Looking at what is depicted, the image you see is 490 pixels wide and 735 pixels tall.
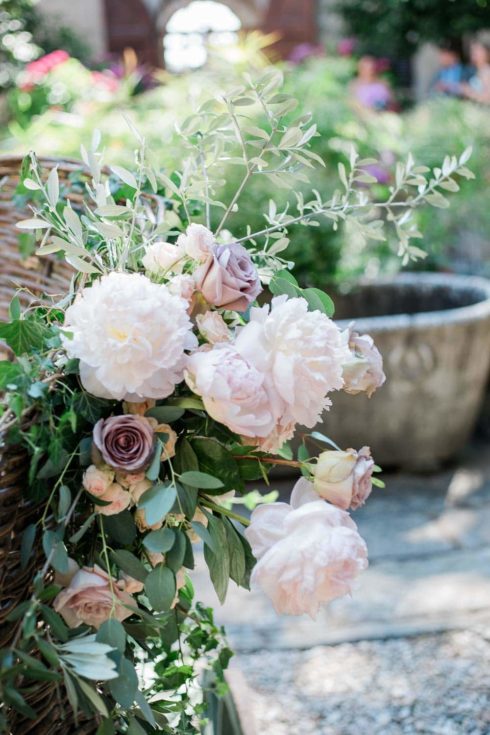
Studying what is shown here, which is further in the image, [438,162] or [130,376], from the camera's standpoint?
[438,162]

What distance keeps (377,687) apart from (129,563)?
123 centimetres

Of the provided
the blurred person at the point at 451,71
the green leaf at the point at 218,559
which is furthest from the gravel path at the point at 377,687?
the blurred person at the point at 451,71

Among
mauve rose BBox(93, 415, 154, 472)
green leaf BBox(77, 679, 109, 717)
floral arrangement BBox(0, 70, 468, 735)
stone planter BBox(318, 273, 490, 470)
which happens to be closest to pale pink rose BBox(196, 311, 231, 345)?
floral arrangement BBox(0, 70, 468, 735)

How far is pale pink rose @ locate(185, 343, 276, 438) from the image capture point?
745 mm

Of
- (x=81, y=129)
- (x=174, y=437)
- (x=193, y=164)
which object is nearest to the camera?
(x=174, y=437)

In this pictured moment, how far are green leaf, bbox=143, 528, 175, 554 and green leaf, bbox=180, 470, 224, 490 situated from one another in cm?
5

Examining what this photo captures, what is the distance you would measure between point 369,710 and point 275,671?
27cm

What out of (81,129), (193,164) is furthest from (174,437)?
(81,129)

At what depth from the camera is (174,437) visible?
2.66ft

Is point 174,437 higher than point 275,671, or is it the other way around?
point 174,437

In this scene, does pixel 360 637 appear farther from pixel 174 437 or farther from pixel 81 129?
pixel 81 129

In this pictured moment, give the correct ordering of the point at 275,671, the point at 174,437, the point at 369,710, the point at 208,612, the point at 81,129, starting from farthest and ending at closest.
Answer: the point at 81,129, the point at 275,671, the point at 369,710, the point at 208,612, the point at 174,437

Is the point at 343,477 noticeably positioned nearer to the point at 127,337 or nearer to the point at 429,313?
the point at 127,337

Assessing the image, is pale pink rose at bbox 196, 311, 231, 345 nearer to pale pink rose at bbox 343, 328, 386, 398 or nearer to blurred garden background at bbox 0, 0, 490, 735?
pale pink rose at bbox 343, 328, 386, 398
